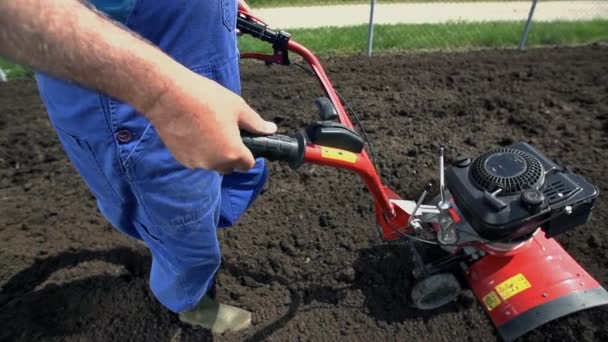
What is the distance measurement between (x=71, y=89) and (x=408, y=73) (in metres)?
3.89

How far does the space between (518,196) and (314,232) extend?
137cm

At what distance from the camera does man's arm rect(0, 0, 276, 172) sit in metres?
0.92

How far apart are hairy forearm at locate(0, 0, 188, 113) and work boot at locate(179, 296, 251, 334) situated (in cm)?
159

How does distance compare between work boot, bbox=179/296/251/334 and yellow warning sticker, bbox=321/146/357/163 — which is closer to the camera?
yellow warning sticker, bbox=321/146/357/163

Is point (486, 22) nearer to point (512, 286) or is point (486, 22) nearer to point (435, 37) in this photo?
point (435, 37)

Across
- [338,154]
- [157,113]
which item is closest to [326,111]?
[338,154]

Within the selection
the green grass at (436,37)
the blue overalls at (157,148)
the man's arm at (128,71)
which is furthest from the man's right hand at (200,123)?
the green grass at (436,37)

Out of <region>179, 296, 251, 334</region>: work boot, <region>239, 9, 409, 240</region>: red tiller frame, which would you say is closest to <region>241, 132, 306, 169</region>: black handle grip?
<region>239, 9, 409, 240</region>: red tiller frame

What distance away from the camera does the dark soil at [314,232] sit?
2.35 metres

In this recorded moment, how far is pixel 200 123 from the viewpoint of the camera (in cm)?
104

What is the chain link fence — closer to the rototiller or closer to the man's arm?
the rototiller

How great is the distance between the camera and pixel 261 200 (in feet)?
10.2

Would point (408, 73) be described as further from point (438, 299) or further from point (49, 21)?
point (49, 21)

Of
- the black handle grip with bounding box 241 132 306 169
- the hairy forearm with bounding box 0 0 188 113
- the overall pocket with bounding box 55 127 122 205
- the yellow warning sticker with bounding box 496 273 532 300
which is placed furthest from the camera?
the yellow warning sticker with bounding box 496 273 532 300
